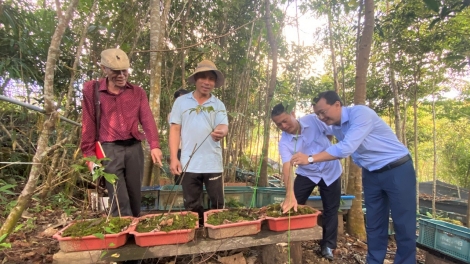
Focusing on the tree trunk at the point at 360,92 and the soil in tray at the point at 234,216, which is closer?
the soil in tray at the point at 234,216

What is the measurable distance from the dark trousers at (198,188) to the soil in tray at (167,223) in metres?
0.36

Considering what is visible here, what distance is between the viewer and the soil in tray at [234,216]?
63.9 inches

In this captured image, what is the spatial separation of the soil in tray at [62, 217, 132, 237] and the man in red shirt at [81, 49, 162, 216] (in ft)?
0.80

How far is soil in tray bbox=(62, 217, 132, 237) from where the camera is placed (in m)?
1.40

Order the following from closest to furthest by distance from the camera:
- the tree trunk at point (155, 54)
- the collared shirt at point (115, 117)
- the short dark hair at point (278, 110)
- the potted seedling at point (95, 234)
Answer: the potted seedling at point (95, 234), the collared shirt at point (115, 117), the short dark hair at point (278, 110), the tree trunk at point (155, 54)

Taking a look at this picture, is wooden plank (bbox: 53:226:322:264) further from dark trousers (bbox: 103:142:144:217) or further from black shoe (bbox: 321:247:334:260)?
black shoe (bbox: 321:247:334:260)

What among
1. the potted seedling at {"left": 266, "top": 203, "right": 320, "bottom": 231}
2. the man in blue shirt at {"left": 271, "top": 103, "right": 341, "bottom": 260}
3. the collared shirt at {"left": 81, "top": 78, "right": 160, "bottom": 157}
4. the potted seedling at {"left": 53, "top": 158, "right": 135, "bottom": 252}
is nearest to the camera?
the potted seedling at {"left": 53, "top": 158, "right": 135, "bottom": 252}

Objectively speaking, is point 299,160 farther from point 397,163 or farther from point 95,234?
point 95,234

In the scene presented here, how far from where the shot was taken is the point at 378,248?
2.13 meters

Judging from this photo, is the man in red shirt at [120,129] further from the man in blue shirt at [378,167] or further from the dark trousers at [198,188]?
the man in blue shirt at [378,167]

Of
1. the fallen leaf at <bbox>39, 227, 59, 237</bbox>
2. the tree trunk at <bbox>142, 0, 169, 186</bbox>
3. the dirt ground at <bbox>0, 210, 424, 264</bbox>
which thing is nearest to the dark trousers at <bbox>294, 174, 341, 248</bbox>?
the dirt ground at <bbox>0, 210, 424, 264</bbox>

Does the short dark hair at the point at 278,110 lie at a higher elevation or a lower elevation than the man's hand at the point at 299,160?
higher

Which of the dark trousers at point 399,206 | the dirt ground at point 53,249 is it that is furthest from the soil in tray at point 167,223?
the dark trousers at point 399,206

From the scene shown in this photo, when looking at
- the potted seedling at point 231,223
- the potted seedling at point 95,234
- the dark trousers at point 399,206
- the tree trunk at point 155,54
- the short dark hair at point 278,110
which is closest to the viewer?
the potted seedling at point 95,234
